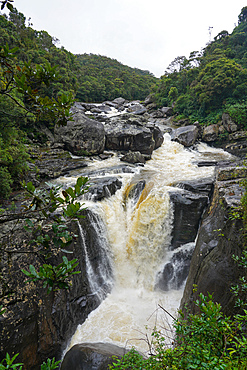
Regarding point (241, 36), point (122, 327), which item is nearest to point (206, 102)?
point (241, 36)

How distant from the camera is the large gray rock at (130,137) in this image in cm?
1526

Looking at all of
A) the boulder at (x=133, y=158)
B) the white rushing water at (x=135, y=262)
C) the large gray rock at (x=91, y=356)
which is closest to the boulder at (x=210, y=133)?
the boulder at (x=133, y=158)

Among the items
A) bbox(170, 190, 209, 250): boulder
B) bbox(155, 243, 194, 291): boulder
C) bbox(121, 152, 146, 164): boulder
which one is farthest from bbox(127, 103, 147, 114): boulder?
bbox(155, 243, 194, 291): boulder

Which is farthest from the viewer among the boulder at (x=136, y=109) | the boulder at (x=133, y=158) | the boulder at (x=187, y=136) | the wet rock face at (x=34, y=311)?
the boulder at (x=136, y=109)

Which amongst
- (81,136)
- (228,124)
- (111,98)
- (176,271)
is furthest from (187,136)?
(111,98)

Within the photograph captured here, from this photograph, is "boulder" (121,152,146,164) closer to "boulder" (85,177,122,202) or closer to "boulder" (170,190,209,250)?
"boulder" (85,177,122,202)

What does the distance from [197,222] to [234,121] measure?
13253mm

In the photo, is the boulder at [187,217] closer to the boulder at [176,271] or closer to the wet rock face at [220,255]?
the boulder at [176,271]

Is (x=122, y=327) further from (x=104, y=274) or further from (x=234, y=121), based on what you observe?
(x=234, y=121)

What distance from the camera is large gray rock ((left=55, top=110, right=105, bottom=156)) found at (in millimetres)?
14250

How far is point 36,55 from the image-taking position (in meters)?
19.9

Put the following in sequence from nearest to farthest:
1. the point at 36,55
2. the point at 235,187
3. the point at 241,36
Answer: the point at 235,187, the point at 36,55, the point at 241,36

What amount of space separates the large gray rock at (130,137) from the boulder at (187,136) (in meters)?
3.42

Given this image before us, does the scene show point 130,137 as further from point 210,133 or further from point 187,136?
point 210,133
